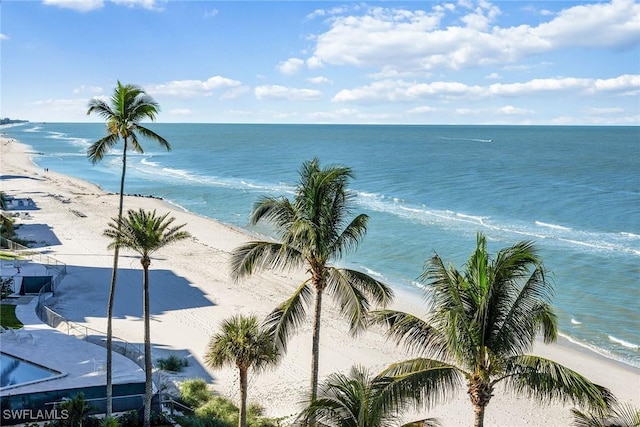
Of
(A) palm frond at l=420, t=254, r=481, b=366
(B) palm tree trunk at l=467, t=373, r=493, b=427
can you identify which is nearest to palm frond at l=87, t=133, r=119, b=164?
(A) palm frond at l=420, t=254, r=481, b=366

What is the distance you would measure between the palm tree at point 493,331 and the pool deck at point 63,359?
32.1 ft

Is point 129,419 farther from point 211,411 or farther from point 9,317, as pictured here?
point 9,317

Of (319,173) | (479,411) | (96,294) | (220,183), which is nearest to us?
(479,411)

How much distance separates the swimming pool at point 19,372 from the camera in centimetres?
1589

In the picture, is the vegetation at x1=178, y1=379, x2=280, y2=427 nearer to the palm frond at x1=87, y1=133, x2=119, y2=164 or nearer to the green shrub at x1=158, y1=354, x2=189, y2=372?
the green shrub at x1=158, y1=354, x2=189, y2=372

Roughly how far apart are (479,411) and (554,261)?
31.7m

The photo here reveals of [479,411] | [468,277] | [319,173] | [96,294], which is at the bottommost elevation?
[96,294]

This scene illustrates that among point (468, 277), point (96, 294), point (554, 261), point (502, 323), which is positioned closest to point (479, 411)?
point (502, 323)

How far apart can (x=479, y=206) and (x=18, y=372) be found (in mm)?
50843

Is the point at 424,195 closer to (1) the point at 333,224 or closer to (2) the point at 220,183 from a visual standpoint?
(2) the point at 220,183

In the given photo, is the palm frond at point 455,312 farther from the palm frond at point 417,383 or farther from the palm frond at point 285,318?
the palm frond at point 285,318

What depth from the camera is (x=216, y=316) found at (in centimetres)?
2791

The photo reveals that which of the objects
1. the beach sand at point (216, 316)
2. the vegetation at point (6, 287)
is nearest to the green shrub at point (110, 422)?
the beach sand at point (216, 316)

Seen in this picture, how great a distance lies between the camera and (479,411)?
32.6 feet
